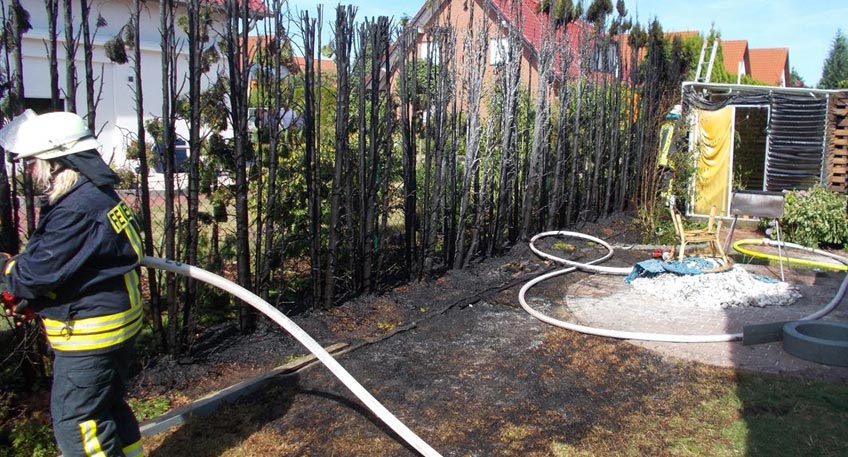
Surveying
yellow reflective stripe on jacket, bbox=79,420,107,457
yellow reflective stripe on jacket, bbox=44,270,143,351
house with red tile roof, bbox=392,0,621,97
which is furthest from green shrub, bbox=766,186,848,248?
yellow reflective stripe on jacket, bbox=79,420,107,457

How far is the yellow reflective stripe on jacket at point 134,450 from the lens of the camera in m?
3.04

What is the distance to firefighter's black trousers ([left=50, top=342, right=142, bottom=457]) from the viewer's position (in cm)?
276

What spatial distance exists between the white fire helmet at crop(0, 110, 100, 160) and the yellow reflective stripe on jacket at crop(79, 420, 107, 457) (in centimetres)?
118

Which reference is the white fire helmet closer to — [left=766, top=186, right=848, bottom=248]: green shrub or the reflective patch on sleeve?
the reflective patch on sleeve

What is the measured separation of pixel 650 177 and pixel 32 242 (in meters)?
10.2

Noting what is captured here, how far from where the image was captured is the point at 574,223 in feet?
33.1

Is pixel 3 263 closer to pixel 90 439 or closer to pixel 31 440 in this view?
pixel 90 439

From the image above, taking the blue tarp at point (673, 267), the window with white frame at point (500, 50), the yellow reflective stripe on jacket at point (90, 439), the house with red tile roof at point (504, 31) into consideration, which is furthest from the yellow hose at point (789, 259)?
the yellow reflective stripe on jacket at point (90, 439)

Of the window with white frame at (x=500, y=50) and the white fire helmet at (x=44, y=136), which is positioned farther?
the window with white frame at (x=500, y=50)

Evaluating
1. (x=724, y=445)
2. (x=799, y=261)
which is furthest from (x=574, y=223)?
(x=724, y=445)

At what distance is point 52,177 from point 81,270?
43 centimetres

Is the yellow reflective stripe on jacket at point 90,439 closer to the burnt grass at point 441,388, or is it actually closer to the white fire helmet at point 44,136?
the burnt grass at point 441,388

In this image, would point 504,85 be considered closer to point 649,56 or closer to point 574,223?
point 574,223

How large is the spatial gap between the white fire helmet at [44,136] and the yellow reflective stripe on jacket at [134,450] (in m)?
1.40
